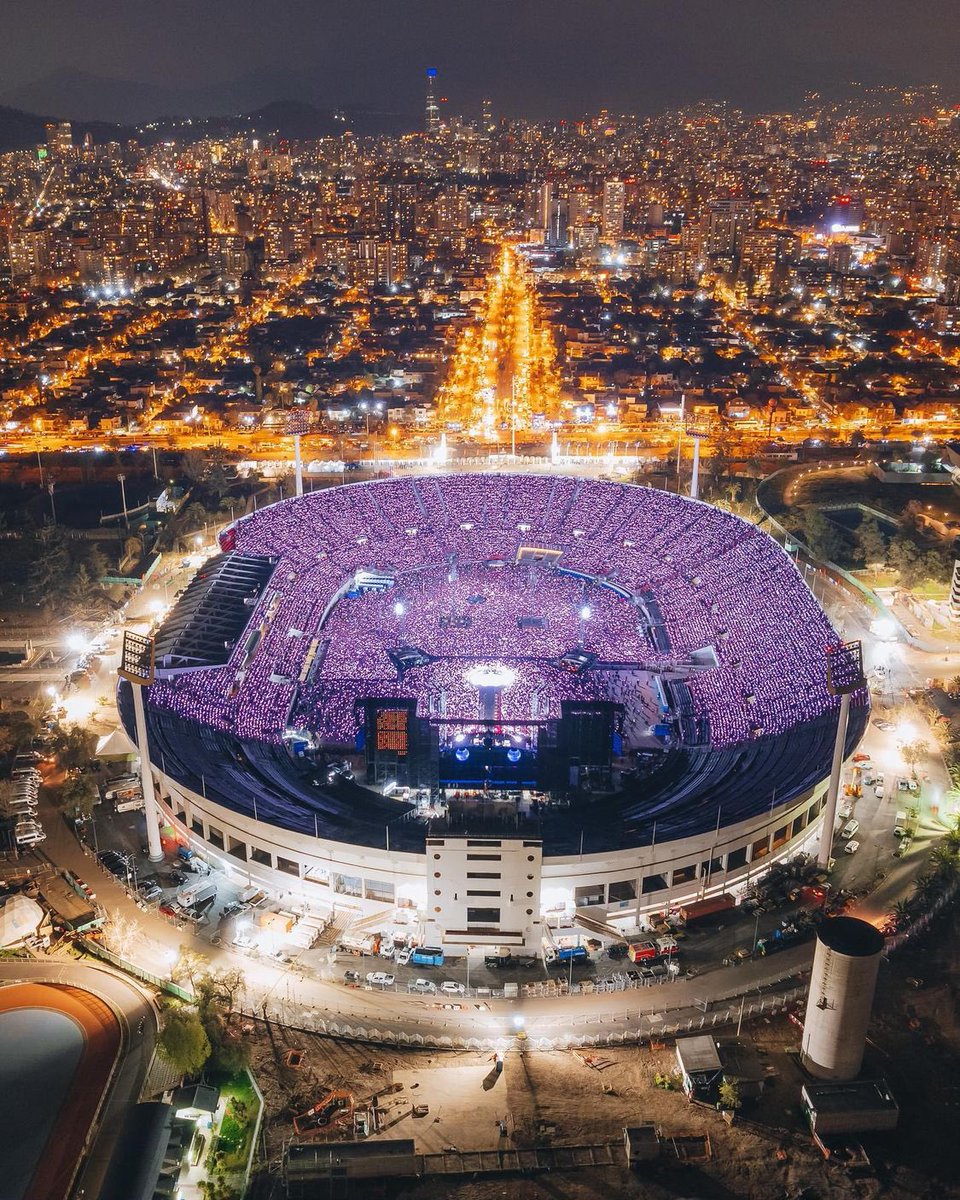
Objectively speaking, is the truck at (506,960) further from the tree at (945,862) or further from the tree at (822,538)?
the tree at (822,538)

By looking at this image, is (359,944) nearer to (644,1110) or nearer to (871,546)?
(644,1110)

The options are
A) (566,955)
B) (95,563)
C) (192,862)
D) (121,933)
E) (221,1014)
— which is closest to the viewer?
(221,1014)

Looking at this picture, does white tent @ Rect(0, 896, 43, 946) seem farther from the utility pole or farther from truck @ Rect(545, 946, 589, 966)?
the utility pole

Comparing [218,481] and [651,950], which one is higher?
[218,481]

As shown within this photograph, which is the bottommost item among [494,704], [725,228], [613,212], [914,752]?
[914,752]

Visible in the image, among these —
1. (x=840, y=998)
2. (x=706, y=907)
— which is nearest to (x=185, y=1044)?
(x=706, y=907)

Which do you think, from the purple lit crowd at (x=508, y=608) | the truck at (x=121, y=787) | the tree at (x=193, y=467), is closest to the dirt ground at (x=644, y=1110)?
the truck at (x=121, y=787)
